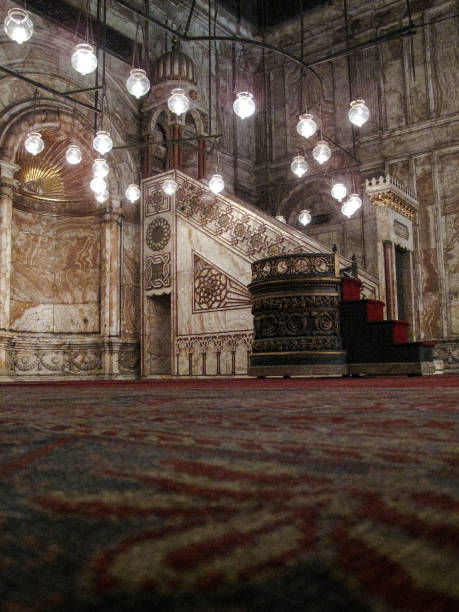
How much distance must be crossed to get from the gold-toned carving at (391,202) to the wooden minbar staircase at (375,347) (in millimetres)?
4403

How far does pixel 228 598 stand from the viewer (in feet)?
0.75

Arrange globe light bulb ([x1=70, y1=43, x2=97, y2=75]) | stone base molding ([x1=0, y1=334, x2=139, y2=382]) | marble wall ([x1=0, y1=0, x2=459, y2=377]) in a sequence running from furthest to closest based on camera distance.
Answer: marble wall ([x1=0, y1=0, x2=459, y2=377]) < stone base molding ([x1=0, y1=334, x2=139, y2=382]) < globe light bulb ([x1=70, y1=43, x2=97, y2=75])

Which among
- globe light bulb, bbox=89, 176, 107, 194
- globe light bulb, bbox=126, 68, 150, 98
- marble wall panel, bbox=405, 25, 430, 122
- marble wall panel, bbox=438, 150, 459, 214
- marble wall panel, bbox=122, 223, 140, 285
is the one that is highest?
marble wall panel, bbox=405, 25, 430, 122

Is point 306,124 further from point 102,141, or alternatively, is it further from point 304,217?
point 304,217

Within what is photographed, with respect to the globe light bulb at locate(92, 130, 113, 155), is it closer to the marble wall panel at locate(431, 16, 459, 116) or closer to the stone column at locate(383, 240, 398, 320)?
the stone column at locate(383, 240, 398, 320)

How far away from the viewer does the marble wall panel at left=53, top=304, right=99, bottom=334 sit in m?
9.95

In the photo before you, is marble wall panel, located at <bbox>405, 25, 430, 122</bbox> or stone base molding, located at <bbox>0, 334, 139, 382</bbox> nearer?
stone base molding, located at <bbox>0, 334, 139, 382</bbox>

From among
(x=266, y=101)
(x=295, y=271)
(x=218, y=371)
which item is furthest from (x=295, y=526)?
(x=266, y=101)

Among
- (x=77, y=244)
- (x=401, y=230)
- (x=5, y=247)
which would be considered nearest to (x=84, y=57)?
(x=5, y=247)

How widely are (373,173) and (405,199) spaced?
2.62 m

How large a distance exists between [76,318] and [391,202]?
605cm

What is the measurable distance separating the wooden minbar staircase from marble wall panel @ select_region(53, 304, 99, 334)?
6018 mm

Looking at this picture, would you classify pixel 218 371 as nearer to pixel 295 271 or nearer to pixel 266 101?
pixel 295 271

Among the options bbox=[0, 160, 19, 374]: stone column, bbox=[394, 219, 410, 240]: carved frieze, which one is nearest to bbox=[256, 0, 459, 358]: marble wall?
bbox=[394, 219, 410, 240]: carved frieze
